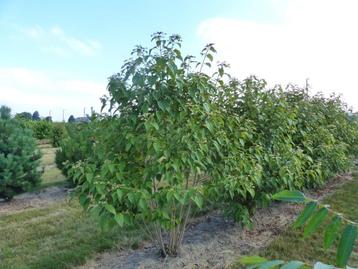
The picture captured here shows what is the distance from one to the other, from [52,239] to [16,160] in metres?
2.26

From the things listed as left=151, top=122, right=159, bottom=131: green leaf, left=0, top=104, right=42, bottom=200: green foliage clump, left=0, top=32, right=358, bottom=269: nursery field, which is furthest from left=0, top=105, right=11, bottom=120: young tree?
left=151, top=122, right=159, bottom=131: green leaf

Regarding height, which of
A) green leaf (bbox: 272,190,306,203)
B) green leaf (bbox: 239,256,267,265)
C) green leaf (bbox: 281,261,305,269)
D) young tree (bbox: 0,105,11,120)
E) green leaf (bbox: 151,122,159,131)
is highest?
young tree (bbox: 0,105,11,120)

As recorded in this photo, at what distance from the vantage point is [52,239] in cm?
436

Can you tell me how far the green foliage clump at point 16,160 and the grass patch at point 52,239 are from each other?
0.72 metres

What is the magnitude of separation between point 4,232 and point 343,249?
4796mm

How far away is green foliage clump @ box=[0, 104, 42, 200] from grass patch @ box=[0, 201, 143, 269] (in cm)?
72

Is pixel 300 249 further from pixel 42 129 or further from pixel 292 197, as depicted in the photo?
pixel 42 129

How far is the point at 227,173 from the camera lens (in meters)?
3.37

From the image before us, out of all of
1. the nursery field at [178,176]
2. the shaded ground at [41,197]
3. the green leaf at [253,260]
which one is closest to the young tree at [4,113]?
the shaded ground at [41,197]

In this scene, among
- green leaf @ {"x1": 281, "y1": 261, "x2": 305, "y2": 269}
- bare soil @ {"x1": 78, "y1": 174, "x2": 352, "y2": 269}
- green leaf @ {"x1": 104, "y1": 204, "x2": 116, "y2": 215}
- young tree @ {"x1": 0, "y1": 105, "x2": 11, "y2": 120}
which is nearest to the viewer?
green leaf @ {"x1": 281, "y1": 261, "x2": 305, "y2": 269}

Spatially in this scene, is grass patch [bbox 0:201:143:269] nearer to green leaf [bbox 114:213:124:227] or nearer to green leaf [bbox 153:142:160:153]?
green leaf [bbox 114:213:124:227]

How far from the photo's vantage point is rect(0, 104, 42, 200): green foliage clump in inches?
235

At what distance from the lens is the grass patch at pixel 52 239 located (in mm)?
3701

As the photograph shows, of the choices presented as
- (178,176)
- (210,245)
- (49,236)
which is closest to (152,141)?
(178,176)
